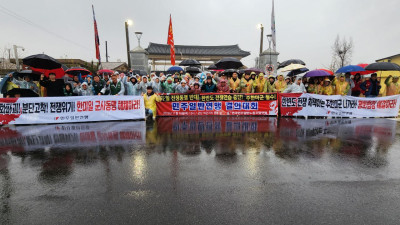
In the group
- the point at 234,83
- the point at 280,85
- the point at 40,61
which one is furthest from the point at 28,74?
the point at 280,85

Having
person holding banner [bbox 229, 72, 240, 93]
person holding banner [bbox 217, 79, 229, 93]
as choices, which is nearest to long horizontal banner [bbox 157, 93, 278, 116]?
person holding banner [bbox 217, 79, 229, 93]

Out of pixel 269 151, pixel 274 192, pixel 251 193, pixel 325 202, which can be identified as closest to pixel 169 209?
pixel 251 193

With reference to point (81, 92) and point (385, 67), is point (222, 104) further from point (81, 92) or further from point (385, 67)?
point (385, 67)

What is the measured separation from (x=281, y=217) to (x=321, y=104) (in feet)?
27.2

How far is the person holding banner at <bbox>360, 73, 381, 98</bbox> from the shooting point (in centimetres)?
1006

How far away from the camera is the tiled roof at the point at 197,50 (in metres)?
33.6

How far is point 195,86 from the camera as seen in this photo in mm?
9727

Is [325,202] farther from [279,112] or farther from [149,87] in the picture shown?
[149,87]

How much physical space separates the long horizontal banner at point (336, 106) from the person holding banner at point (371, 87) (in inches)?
21.6

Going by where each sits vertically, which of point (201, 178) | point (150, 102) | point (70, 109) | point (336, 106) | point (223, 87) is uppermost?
point (223, 87)

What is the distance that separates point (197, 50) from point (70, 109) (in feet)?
110

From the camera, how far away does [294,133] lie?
21.6 ft

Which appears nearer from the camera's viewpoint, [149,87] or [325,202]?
[325,202]

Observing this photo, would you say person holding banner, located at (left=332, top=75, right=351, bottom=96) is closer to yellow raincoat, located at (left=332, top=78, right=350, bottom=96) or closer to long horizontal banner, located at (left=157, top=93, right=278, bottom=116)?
yellow raincoat, located at (left=332, top=78, right=350, bottom=96)
